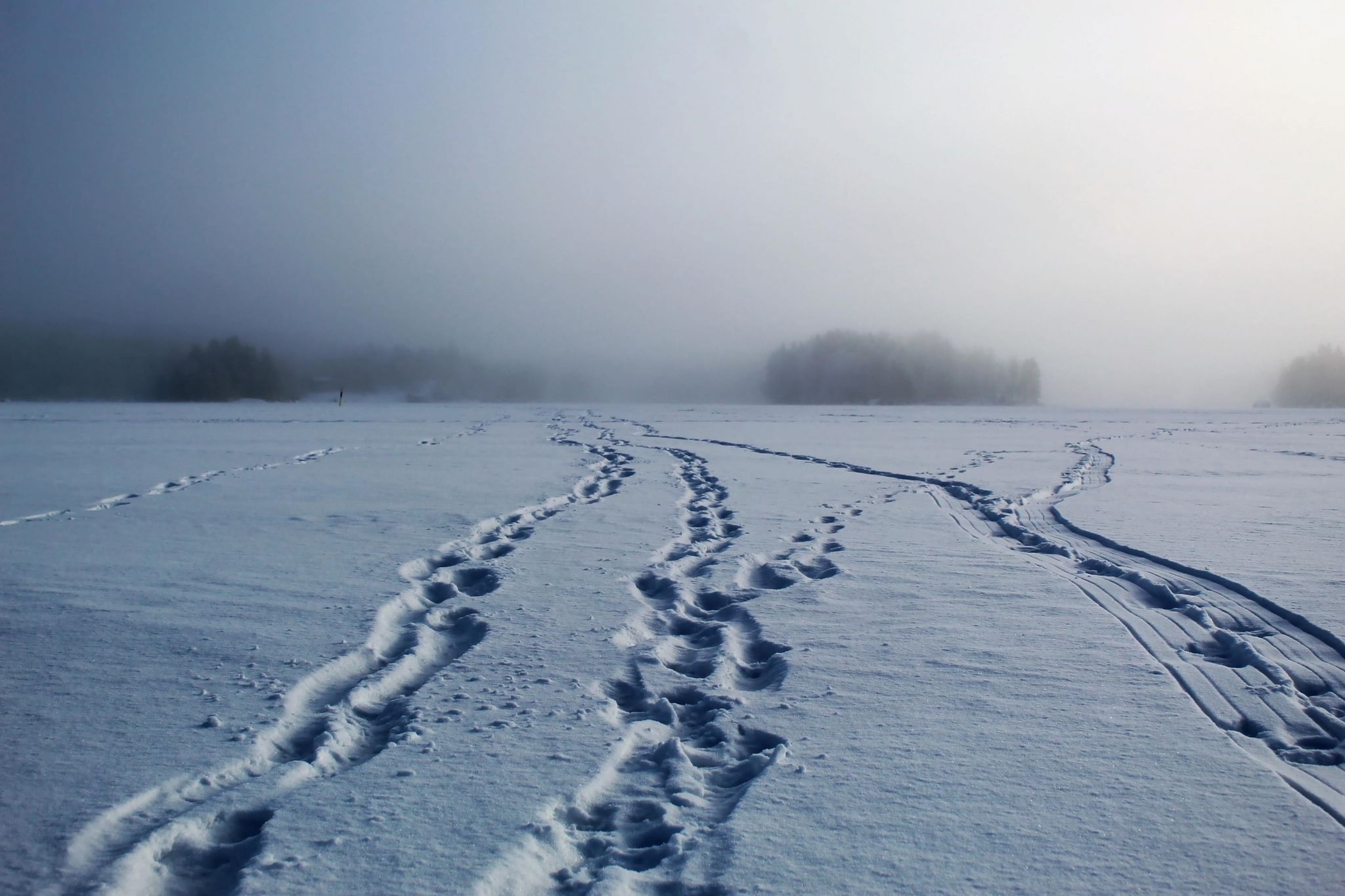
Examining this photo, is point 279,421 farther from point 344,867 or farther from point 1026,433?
point 344,867

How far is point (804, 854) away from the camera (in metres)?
1.91

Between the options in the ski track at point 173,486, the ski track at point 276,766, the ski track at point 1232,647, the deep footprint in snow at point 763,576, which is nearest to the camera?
the ski track at point 276,766

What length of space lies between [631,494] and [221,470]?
5.27 m

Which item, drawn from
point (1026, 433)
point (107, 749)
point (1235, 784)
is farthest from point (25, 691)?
point (1026, 433)

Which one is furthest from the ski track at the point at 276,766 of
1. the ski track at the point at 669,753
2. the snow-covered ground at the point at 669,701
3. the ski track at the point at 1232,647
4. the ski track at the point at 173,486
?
the ski track at the point at 173,486

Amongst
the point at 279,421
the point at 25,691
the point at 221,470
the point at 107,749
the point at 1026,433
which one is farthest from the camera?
the point at 279,421

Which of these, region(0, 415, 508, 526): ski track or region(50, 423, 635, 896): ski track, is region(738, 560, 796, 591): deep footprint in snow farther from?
region(0, 415, 508, 526): ski track

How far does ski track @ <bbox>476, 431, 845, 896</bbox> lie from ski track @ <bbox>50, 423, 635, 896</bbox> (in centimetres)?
63

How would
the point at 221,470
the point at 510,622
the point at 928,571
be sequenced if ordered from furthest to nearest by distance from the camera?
the point at 221,470 → the point at 928,571 → the point at 510,622

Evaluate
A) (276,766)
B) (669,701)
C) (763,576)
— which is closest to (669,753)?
(669,701)

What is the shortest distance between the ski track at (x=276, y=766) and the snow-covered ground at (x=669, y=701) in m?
0.01

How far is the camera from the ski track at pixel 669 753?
6.10 feet

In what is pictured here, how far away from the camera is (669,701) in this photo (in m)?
2.84

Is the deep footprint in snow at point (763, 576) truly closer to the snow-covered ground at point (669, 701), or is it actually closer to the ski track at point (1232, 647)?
the snow-covered ground at point (669, 701)
